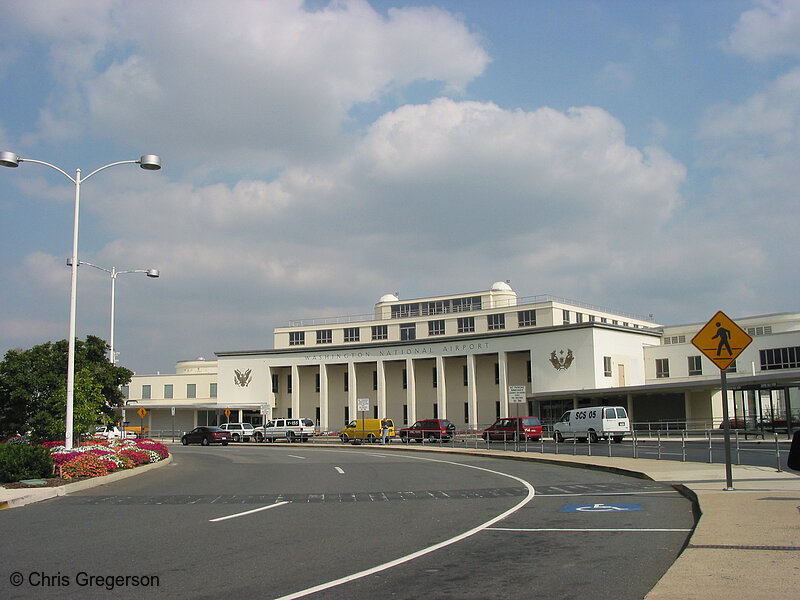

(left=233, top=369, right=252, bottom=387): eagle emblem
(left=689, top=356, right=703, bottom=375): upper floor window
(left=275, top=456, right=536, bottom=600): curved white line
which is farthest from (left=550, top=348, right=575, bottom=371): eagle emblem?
(left=275, top=456, right=536, bottom=600): curved white line

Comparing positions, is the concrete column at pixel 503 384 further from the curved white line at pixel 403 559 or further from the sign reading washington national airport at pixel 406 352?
the curved white line at pixel 403 559

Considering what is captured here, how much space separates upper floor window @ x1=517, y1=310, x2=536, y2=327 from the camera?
3024 inches

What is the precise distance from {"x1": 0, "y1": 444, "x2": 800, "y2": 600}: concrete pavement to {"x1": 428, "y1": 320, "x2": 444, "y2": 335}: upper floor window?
63.7m

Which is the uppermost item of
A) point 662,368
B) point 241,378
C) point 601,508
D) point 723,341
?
point 241,378

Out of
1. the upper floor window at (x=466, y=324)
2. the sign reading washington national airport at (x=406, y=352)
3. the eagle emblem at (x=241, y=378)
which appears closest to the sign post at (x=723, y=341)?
the sign reading washington national airport at (x=406, y=352)

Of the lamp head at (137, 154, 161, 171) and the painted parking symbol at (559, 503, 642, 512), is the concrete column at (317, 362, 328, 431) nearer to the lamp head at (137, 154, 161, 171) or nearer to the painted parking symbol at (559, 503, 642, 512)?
the lamp head at (137, 154, 161, 171)

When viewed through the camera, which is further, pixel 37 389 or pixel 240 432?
pixel 240 432

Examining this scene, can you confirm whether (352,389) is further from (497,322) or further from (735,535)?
(735,535)

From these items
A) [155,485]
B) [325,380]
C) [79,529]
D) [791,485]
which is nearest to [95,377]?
[155,485]

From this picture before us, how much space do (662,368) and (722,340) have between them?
2169 inches

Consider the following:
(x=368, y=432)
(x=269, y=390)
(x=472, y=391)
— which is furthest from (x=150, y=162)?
(x=269, y=390)

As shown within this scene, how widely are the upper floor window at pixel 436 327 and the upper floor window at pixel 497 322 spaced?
5859 mm

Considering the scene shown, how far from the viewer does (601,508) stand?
42.5ft

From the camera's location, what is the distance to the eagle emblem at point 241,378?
8362 centimetres
